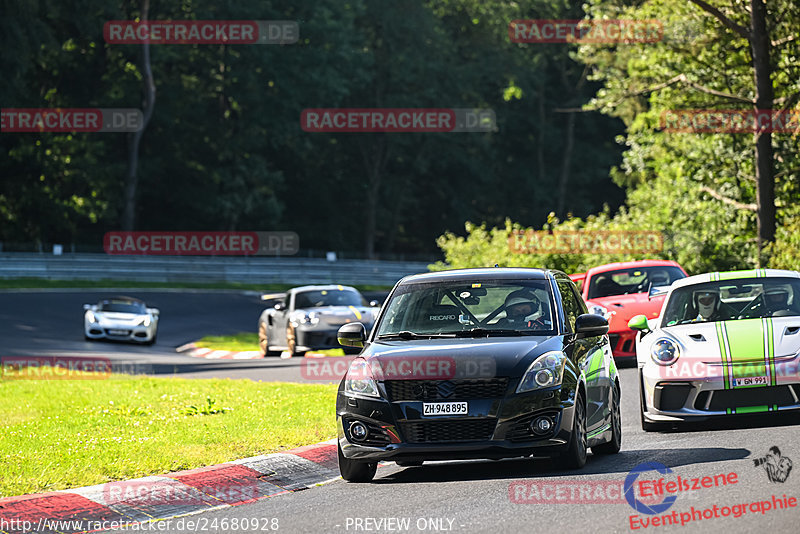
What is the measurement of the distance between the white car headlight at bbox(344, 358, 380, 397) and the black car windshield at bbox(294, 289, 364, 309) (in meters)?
16.3

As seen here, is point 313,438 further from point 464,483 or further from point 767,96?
point 767,96

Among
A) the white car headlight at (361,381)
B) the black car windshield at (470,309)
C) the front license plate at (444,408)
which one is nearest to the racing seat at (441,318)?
the black car windshield at (470,309)

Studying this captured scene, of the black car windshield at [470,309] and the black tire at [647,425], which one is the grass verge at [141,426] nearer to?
the black car windshield at [470,309]

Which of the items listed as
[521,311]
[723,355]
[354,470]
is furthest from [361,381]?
[723,355]

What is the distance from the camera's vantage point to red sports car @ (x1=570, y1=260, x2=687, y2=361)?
760 inches

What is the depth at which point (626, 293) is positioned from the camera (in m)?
20.1

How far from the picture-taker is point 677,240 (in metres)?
34.4

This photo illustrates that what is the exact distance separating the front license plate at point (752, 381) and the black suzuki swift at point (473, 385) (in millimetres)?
1468

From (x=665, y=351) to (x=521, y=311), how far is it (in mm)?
2043

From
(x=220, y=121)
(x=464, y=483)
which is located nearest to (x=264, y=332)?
(x=464, y=483)

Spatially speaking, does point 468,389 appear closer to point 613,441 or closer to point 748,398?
point 613,441

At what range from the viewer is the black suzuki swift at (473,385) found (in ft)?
29.3

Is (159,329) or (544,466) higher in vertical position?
(544,466)

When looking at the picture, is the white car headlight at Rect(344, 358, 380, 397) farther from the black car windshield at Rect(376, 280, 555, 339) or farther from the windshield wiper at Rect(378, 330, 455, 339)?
the black car windshield at Rect(376, 280, 555, 339)
